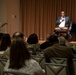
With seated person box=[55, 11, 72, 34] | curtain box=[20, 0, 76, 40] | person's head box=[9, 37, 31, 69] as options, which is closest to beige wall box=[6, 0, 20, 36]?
curtain box=[20, 0, 76, 40]

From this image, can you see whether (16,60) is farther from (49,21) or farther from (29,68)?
(49,21)

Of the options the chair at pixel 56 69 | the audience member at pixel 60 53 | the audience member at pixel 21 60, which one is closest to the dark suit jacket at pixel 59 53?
the audience member at pixel 60 53

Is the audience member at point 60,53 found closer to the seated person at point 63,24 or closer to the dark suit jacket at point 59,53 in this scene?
the dark suit jacket at point 59,53

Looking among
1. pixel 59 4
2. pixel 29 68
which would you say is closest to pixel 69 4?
pixel 59 4

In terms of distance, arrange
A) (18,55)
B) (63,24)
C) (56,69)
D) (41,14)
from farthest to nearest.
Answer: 1. (41,14)
2. (63,24)
3. (56,69)
4. (18,55)

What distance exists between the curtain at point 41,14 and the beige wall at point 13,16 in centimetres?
34

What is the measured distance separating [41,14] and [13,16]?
1.57 m

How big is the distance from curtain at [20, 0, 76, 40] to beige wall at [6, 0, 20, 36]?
1.11 feet

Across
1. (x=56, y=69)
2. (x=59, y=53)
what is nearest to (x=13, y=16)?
(x=59, y=53)

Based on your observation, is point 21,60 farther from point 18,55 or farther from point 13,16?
point 13,16

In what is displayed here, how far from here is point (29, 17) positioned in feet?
43.5

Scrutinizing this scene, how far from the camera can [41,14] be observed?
13.1 metres

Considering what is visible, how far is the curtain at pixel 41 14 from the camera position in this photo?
12714 millimetres

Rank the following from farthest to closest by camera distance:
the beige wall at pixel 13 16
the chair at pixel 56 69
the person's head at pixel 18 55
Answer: the beige wall at pixel 13 16, the chair at pixel 56 69, the person's head at pixel 18 55
